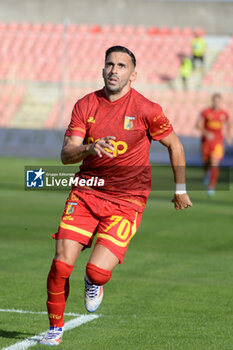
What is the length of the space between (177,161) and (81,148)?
2.79ft

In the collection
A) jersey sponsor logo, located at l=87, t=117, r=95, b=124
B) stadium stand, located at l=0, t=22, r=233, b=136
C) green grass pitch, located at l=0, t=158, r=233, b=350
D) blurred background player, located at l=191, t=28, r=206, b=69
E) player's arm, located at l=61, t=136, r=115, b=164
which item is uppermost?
jersey sponsor logo, located at l=87, t=117, r=95, b=124

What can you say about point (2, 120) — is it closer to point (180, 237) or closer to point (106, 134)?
point (180, 237)

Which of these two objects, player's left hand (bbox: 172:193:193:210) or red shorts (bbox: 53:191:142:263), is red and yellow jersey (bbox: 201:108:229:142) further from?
red shorts (bbox: 53:191:142:263)

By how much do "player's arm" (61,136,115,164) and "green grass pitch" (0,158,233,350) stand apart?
1470mm

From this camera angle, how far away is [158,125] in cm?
592

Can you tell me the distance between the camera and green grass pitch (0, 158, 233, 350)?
20.5 ft

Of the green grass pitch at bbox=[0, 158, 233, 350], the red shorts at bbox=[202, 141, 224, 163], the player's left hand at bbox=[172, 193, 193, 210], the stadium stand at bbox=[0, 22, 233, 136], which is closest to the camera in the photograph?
the player's left hand at bbox=[172, 193, 193, 210]

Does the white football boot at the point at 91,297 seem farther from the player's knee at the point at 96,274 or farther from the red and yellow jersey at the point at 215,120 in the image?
A: the red and yellow jersey at the point at 215,120

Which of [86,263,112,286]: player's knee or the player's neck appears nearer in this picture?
[86,263,112,286]: player's knee

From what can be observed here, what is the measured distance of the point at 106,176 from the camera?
5973 mm

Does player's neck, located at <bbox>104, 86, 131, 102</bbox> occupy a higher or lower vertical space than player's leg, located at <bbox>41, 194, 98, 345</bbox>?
higher

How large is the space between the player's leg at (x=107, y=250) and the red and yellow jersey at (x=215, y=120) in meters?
13.5

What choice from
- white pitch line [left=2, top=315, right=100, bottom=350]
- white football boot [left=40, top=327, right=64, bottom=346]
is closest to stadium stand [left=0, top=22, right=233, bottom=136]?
white pitch line [left=2, top=315, right=100, bottom=350]

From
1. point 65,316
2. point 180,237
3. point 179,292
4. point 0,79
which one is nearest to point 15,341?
point 65,316
